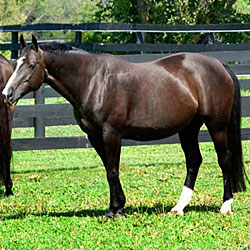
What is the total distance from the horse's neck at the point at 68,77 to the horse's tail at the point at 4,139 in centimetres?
172

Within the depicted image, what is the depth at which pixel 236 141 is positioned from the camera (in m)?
7.91

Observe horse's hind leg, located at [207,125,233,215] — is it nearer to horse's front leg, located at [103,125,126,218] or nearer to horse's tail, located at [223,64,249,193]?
horse's tail, located at [223,64,249,193]

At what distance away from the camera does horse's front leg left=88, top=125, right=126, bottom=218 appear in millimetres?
7094

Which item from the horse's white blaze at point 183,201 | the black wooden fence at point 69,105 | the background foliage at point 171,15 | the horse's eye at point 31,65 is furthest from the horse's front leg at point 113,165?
the background foliage at point 171,15

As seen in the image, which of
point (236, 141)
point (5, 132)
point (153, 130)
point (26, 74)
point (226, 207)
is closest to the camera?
point (26, 74)

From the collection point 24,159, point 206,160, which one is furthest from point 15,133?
point 206,160

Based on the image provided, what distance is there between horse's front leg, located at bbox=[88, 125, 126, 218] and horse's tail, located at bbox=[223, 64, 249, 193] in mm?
1417

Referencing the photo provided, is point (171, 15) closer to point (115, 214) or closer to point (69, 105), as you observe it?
point (69, 105)

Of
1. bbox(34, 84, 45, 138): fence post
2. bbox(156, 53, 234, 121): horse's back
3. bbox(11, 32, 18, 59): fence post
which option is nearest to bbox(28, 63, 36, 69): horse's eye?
bbox(156, 53, 234, 121): horse's back

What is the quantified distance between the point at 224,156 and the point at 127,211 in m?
1.23

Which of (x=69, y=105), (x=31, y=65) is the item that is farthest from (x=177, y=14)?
(x=31, y=65)

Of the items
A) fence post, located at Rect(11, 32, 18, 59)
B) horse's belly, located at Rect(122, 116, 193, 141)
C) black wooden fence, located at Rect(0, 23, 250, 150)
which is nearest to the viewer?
horse's belly, located at Rect(122, 116, 193, 141)

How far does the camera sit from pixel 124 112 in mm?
7180

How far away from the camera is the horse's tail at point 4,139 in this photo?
8.76 meters
